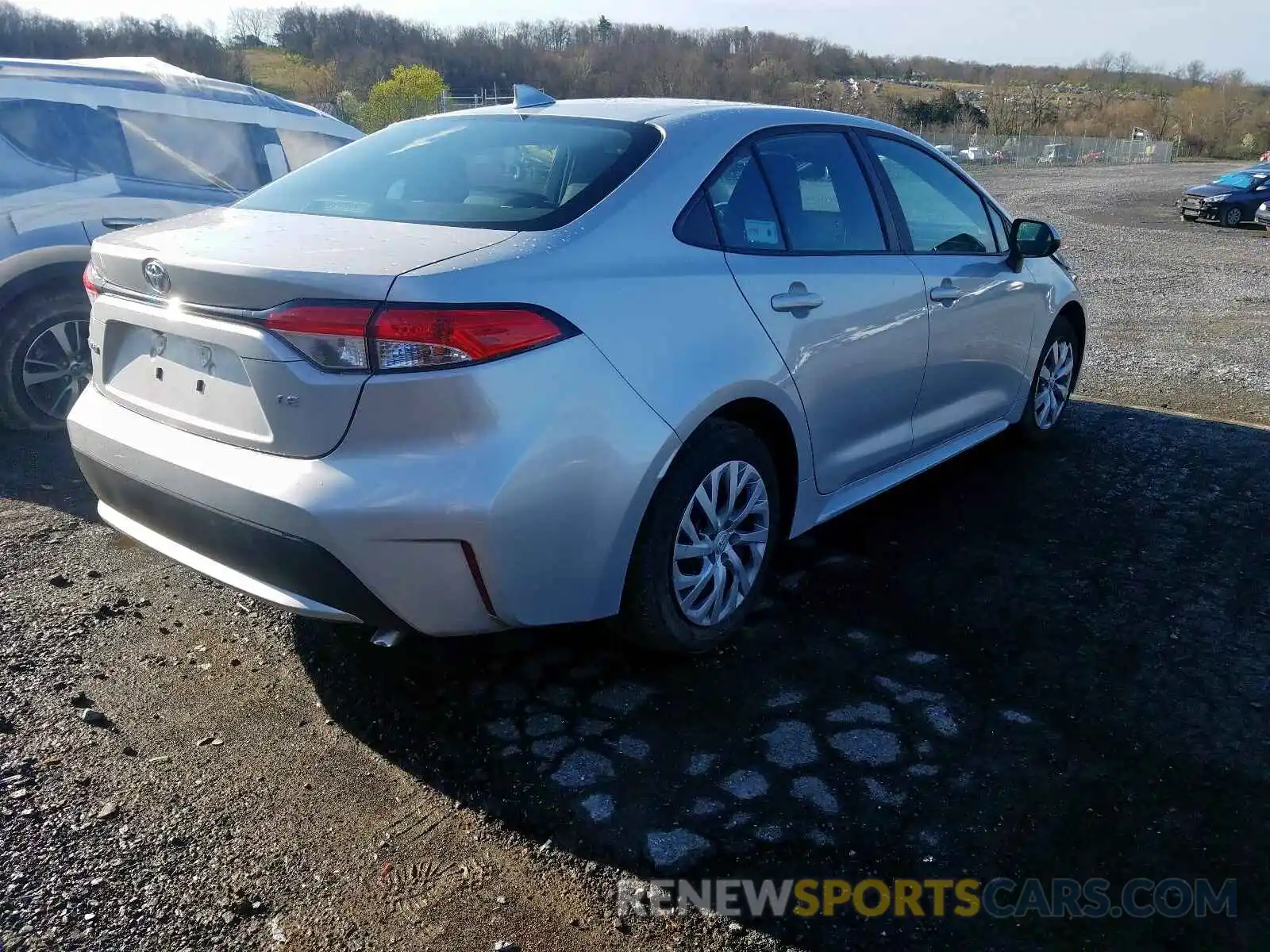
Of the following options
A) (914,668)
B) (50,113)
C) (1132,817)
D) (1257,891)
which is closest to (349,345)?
(914,668)

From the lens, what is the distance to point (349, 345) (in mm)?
2428

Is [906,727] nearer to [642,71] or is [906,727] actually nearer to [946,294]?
[946,294]

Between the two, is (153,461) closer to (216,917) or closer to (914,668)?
(216,917)

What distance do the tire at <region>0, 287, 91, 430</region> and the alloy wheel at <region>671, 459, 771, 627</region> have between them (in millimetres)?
3808

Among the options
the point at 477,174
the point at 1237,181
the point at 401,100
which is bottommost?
the point at 1237,181

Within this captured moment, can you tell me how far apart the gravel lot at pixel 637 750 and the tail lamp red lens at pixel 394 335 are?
1.08 m

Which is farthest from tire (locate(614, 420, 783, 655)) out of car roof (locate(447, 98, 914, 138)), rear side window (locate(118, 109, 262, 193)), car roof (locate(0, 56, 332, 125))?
car roof (locate(0, 56, 332, 125))

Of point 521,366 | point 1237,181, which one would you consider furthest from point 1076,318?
point 1237,181

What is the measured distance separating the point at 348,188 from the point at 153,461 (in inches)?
43.2

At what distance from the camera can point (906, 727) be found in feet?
9.63

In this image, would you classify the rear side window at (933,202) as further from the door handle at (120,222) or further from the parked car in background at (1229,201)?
the parked car in background at (1229,201)

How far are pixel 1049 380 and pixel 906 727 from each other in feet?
10.4

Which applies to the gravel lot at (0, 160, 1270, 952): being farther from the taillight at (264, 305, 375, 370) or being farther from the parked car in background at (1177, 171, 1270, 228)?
the parked car in background at (1177, 171, 1270, 228)

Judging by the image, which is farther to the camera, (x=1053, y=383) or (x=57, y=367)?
(x=1053, y=383)
